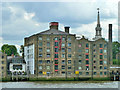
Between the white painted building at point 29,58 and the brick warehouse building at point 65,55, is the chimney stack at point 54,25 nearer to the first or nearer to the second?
the brick warehouse building at point 65,55

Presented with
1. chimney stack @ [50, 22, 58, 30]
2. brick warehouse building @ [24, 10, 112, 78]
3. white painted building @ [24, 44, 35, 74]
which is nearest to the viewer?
brick warehouse building @ [24, 10, 112, 78]

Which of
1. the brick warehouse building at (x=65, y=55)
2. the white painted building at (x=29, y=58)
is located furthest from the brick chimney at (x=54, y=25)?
the white painted building at (x=29, y=58)

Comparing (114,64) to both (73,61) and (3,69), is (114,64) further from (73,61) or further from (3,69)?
(3,69)

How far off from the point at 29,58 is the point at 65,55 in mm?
8700

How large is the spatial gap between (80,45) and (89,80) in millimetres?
8181

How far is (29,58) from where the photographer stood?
82000 millimetres

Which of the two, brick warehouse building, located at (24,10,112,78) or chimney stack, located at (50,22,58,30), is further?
chimney stack, located at (50,22,58,30)

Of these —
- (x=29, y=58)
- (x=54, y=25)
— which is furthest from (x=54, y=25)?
(x=29, y=58)

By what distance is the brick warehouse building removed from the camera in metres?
77.8

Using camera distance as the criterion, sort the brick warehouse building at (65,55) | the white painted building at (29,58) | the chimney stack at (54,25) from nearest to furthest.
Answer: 1. the brick warehouse building at (65,55)
2. the white painted building at (29,58)
3. the chimney stack at (54,25)

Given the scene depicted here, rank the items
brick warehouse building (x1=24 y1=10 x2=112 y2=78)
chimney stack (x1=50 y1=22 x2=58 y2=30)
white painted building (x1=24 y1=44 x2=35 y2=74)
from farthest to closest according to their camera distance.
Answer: chimney stack (x1=50 y1=22 x2=58 y2=30) → white painted building (x1=24 y1=44 x2=35 y2=74) → brick warehouse building (x1=24 y1=10 x2=112 y2=78)

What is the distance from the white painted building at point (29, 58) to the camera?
78.8 metres

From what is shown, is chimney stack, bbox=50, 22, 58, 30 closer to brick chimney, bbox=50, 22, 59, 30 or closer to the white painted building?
brick chimney, bbox=50, 22, 59, 30

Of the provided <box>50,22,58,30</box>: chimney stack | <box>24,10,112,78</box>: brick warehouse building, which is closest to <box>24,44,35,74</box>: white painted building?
<box>24,10,112,78</box>: brick warehouse building
